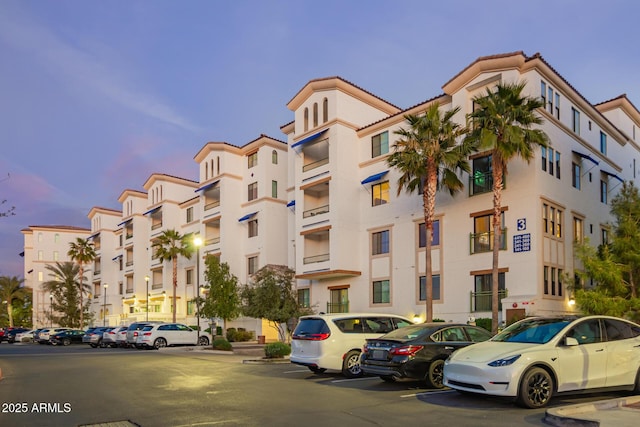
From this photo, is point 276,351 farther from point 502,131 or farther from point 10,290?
point 10,290

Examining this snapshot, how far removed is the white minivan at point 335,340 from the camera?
15.4 m

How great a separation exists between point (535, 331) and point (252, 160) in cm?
3818

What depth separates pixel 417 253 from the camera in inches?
1236

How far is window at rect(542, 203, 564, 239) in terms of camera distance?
88.0ft

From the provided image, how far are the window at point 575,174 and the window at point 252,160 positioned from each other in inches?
982

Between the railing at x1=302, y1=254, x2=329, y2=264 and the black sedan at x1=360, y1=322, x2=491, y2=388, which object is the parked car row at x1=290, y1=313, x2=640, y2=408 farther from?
the railing at x1=302, y1=254, x2=329, y2=264

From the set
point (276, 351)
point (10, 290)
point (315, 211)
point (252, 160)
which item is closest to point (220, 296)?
point (315, 211)

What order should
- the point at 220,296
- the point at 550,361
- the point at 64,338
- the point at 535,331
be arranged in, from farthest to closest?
the point at 64,338
the point at 220,296
the point at 535,331
the point at 550,361

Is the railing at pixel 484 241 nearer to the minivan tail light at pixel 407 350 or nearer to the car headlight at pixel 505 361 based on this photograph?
the minivan tail light at pixel 407 350

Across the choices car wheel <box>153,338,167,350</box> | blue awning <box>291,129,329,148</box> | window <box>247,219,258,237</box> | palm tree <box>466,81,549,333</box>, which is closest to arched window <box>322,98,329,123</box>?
blue awning <box>291,129,329,148</box>

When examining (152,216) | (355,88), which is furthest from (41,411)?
(152,216)

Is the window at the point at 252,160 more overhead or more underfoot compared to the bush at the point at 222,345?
more overhead

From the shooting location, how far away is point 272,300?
101ft

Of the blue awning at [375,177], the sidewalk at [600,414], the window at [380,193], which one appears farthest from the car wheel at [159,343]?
the sidewalk at [600,414]
